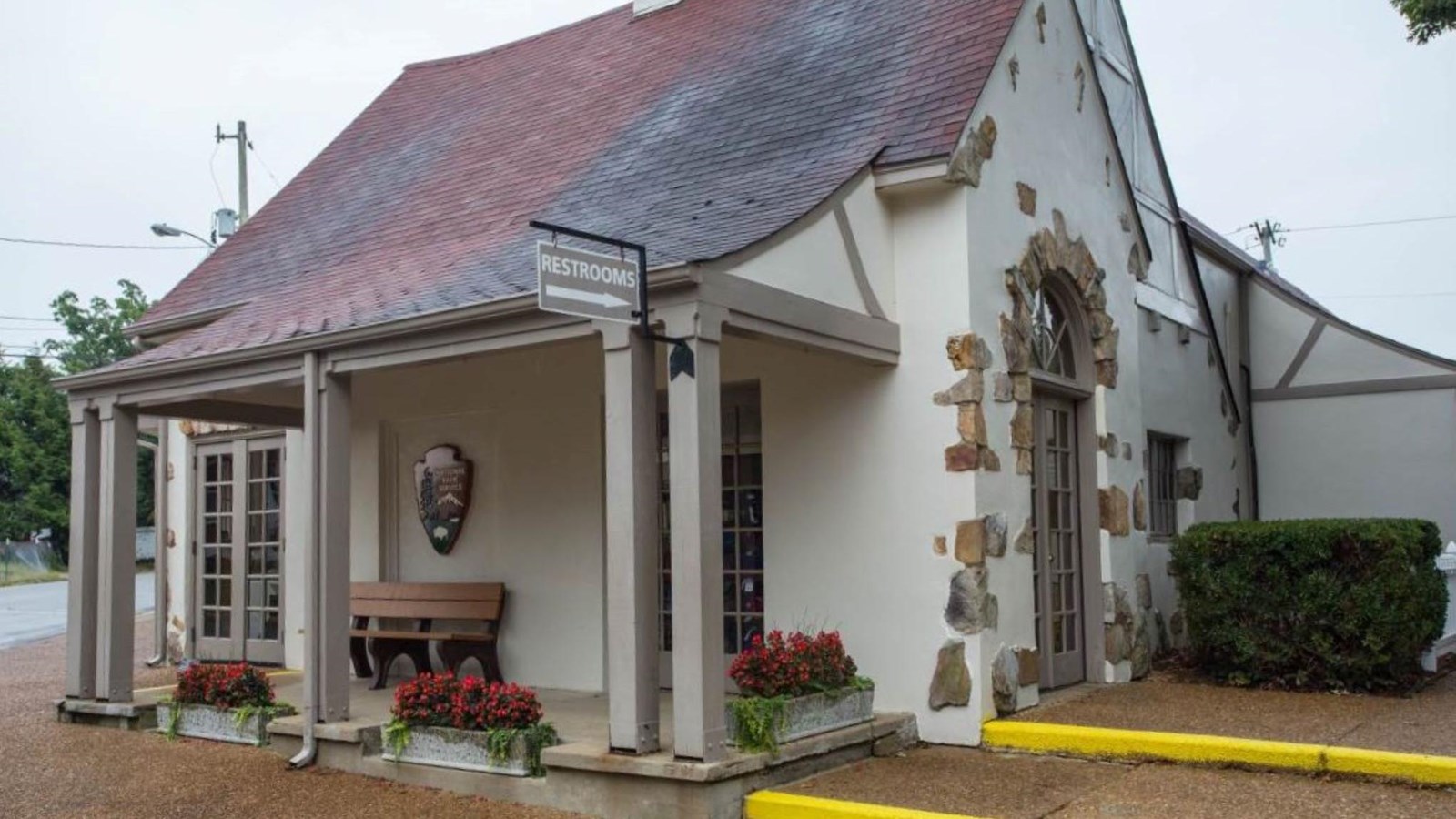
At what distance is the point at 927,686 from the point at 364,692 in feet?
13.8

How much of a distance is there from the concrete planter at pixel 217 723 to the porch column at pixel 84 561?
91cm

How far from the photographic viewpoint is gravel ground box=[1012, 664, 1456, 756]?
7.12m

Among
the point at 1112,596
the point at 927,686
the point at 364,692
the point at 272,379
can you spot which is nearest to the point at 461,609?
the point at 364,692

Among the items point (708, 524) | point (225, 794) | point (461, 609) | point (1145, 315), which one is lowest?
point (225, 794)

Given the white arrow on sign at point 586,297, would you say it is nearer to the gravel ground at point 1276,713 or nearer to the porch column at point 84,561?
the gravel ground at point 1276,713

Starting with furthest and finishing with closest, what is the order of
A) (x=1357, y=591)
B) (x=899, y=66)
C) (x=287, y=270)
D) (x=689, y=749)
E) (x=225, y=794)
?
1. (x=287, y=270)
2. (x=899, y=66)
3. (x=1357, y=591)
4. (x=225, y=794)
5. (x=689, y=749)

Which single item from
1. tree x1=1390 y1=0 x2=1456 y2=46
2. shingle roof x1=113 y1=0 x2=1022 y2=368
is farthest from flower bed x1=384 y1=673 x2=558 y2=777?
tree x1=1390 y1=0 x2=1456 y2=46

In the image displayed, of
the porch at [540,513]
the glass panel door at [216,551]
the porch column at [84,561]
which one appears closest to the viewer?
the porch at [540,513]

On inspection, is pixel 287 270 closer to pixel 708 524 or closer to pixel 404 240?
pixel 404 240

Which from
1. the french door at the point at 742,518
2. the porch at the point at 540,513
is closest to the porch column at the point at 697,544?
the porch at the point at 540,513

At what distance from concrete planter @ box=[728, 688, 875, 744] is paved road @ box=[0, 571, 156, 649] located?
520 inches

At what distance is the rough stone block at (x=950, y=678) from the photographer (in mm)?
7789

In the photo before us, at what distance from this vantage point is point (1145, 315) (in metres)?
11.3

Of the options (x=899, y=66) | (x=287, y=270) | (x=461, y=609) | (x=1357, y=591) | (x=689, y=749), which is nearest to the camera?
(x=689, y=749)
